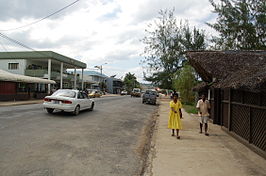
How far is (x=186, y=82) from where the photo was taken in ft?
88.1

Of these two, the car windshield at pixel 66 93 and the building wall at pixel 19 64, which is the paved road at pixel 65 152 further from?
the building wall at pixel 19 64

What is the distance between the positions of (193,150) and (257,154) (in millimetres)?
1793

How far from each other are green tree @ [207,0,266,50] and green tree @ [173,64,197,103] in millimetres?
5004

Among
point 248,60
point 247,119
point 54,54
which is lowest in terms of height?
point 247,119

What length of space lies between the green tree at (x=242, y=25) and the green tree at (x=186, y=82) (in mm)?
5004

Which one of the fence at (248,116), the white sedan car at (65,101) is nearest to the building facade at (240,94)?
the fence at (248,116)

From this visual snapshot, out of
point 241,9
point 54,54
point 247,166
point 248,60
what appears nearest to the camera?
point 247,166

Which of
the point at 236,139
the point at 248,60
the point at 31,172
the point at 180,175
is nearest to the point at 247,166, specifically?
the point at 180,175

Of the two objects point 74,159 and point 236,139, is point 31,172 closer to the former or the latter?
point 74,159

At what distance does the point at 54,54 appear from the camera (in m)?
33.5

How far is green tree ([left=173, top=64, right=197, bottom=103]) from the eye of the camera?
26.7 meters

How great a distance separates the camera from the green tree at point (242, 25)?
21.1m

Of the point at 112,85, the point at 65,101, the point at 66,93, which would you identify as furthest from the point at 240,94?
the point at 112,85

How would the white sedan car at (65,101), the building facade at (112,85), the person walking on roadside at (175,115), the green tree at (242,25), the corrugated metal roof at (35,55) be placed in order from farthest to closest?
1. the building facade at (112,85)
2. the corrugated metal roof at (35,55)
3. the green tree at (242,25)
4. the white sedan car at (65,101)
5. the person walking on roadside at (175,115)
